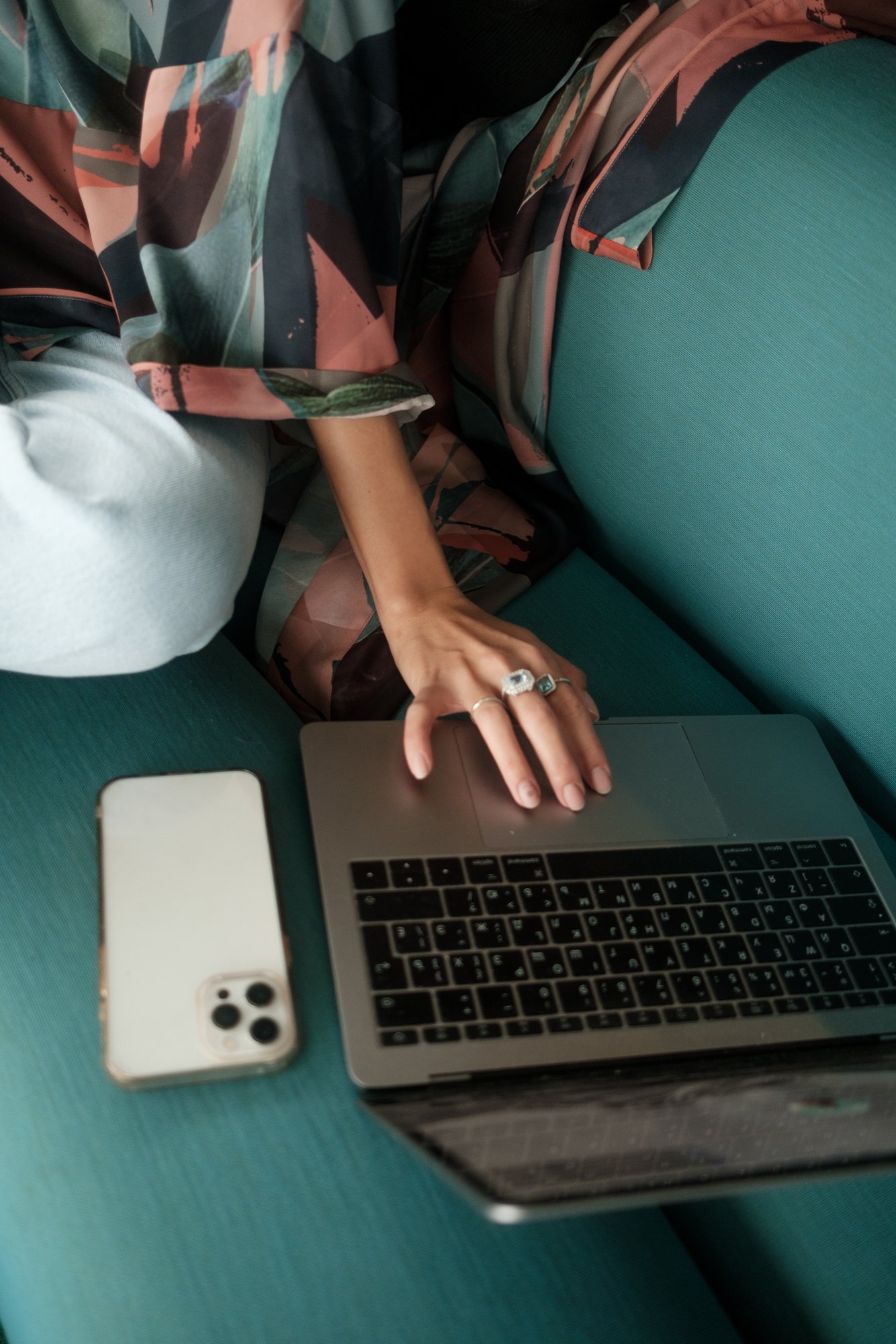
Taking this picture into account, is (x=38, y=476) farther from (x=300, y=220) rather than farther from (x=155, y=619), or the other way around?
(x=300, y=220)

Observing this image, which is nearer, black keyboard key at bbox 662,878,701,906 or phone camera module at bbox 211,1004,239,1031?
Answer: phone camera module at bbox 211,1004,239,1031

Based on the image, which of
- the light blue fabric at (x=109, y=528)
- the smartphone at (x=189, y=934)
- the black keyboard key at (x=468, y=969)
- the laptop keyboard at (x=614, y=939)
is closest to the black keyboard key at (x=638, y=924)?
the laptop keyboard at (x=614, y=939)


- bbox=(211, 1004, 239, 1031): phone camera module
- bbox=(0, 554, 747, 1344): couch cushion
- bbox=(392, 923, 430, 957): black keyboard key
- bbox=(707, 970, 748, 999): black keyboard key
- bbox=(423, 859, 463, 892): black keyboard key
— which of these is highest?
bbox=(707, 970, 748, 999): black keyboard key

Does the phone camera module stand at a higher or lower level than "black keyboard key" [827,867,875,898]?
lower

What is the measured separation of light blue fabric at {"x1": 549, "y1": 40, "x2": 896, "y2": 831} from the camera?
0.73 metres

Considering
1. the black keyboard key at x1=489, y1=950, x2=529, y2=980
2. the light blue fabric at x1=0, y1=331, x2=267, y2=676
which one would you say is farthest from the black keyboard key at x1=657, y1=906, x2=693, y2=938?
the light blue fabric at x1=0, y1=331, x2=267, y2=676

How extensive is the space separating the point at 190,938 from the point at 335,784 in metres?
0.14

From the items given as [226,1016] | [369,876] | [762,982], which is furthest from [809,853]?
[226,1016]

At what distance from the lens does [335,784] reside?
656 millimetres

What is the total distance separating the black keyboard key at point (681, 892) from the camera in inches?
26.3

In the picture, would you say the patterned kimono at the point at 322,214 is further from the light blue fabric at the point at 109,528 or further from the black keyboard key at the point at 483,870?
the black keyboard key at the point at 483,870

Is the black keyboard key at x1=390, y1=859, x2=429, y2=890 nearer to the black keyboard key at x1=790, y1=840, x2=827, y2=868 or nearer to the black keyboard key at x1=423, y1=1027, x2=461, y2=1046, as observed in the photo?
the black keyboard key at x1=423, y1=1027, x2=461, y2=1046

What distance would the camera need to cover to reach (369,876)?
616 millimetres

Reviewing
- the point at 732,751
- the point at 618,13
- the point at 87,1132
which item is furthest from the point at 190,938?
the point at 618,13
